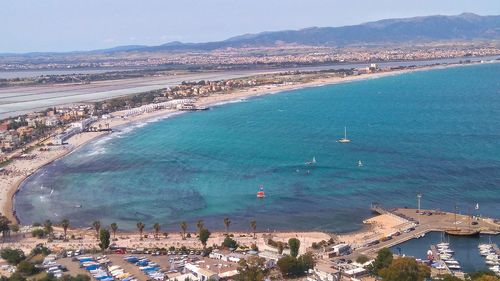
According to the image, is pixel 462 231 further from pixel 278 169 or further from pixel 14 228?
pixel 14 228

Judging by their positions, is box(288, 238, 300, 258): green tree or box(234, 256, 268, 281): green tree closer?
box(234, 256, 268, 281): green tree

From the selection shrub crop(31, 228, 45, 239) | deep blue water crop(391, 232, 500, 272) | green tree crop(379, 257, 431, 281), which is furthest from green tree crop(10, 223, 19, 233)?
green tree crop(379, 257, 431, 281)

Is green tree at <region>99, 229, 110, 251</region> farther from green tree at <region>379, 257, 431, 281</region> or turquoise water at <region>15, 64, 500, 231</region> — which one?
green tree at <region>379, 257, 431, 281</region>

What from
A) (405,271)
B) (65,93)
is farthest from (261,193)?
(65,93)

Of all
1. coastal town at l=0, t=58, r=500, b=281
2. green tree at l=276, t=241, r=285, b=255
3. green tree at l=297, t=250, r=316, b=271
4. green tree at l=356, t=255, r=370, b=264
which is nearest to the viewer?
green tree at l=297, t=250, r=316, b=271

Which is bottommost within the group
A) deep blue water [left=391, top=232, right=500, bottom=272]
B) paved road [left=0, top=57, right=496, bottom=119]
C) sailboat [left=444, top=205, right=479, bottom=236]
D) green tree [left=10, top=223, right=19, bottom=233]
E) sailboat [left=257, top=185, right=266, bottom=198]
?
deep blue water [left=391, top=232, right=500, bottom=272]
